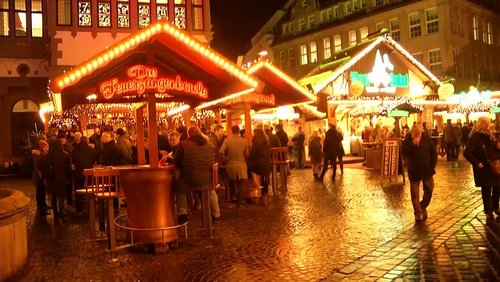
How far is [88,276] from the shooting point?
666cm

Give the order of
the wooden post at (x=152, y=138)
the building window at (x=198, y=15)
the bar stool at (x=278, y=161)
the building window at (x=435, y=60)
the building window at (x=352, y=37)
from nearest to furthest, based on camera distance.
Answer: the wooden post at (x=152, y=138)
the bar stool at (x=278, y=161)
the building window at (x=198, y=15)
the building window at (x=435, y=60)
the building window at (x=352, y=37)

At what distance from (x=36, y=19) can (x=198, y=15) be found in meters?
8.92

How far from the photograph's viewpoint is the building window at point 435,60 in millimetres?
37572

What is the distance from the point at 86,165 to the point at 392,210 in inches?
258

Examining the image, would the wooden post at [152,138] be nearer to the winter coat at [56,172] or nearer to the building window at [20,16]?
the winter coat at [56,172]

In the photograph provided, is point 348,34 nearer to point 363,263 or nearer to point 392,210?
point 392,210

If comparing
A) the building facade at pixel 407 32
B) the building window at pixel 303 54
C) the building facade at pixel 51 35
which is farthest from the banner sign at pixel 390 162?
the building window at pixel 303 54

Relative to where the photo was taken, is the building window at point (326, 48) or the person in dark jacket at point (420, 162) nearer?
the person in dark jacket at point (420, 162)

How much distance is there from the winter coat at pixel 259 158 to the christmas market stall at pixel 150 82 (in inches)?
99.0

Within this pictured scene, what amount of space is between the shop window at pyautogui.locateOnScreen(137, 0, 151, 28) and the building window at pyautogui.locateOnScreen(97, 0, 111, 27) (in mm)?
1372

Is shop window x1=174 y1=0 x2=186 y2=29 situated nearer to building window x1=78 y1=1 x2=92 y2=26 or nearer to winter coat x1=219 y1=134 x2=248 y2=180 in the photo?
building window x1=78 y1=1 x2=92 y2=26

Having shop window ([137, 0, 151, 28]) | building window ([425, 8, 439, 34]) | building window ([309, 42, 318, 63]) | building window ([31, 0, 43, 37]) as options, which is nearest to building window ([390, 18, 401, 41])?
building window ([425, 8, 439, 34])

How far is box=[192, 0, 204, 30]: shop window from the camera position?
87.7 ft

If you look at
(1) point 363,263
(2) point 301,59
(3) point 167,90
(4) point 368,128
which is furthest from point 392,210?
(2) point 301,59
